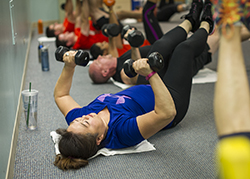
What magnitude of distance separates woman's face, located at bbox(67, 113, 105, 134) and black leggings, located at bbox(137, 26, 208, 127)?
512 millimetres

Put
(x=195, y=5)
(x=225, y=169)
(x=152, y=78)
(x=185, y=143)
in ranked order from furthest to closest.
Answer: (x=195, y=5) → (x=185, y=143) → (x=152, y=78) → (x=225, y=169)

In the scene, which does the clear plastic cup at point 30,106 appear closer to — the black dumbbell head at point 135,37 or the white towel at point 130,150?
the white towel at point 130,150

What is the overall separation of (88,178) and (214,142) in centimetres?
81

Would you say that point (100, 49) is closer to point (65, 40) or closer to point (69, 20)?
point (65, 40)

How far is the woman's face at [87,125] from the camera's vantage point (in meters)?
1.40

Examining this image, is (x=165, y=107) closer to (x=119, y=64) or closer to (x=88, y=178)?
(x=88, y=178)

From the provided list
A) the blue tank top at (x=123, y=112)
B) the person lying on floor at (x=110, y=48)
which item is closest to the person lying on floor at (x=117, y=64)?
the person lying on floor at (x=110, y=48)

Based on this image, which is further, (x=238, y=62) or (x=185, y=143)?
(x=185, y=143)

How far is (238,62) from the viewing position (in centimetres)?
66

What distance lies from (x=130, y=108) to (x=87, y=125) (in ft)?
0.96

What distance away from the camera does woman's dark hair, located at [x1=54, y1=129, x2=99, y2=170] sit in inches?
54.1

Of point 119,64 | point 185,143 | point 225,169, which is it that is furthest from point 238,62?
point 119,64

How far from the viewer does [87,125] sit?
141 centimetres

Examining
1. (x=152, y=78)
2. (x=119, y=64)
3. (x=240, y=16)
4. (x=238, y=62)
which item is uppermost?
(x=240, y=16)
